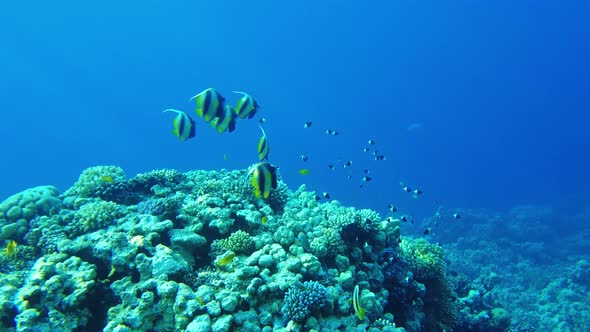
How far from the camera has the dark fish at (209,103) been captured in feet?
19.4

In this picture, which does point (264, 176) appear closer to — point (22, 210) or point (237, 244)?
point (237, 244)

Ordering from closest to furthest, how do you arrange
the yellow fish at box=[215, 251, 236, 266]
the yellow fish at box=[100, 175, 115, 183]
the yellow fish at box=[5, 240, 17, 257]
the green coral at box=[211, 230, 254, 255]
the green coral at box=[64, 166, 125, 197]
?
the yellow fish at box=[215, 251, 236, 266]
the green coral at box=[211, 230, 254, 255]
the yellow fish at box=[5, 240, 17, 257]
the yellow fish at box=[100, 175, 115, 183]
the green coral at box=[64, 166, 125, 197]

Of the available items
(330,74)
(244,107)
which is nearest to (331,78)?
(330,74)

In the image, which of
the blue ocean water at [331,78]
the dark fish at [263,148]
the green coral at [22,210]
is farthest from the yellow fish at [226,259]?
the blue ocean water at [331,78]

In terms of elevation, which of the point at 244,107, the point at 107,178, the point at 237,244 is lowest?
the point at 237,244

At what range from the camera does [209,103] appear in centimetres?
596

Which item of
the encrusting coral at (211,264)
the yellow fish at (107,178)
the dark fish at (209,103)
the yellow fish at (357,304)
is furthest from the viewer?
the yellow fish at (107,178)

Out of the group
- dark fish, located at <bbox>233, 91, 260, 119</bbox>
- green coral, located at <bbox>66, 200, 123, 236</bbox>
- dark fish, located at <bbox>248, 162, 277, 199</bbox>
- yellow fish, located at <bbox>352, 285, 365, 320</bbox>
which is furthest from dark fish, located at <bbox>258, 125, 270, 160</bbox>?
yellow fish, located at <bbox>352, 285, 365, 320</bbox>

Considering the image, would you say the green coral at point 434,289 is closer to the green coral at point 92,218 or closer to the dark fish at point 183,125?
the dark fish at point 183,125

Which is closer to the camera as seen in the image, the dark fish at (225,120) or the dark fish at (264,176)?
the dark fish at (264,176)

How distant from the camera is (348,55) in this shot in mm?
171250

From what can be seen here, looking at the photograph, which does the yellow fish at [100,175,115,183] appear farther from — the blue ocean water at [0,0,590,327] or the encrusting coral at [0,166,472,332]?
the blue ocean water at [0,0,590,327]

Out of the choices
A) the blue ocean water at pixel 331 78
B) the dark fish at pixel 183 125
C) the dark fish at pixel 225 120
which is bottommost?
the dark fish at pixel 183 125

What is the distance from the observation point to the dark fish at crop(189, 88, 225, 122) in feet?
19.4
